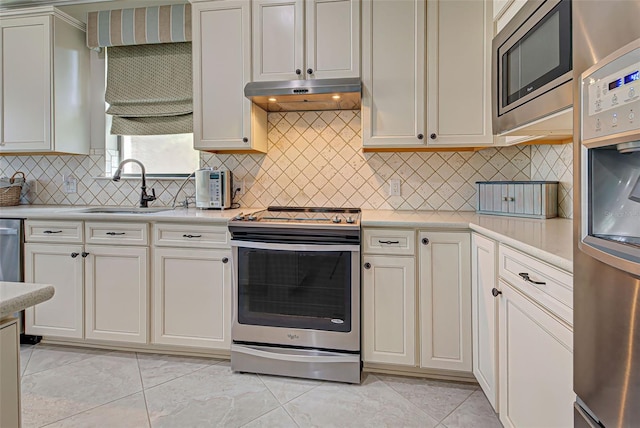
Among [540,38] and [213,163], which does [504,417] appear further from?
[213,163]

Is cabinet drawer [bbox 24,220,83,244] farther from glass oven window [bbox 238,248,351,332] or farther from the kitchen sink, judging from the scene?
glass oven window [bbox 238,248,351,332]

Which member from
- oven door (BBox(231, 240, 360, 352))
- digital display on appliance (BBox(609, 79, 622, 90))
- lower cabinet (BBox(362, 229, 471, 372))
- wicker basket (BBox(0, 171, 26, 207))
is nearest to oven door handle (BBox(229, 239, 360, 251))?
oven door (BBox(231, 240, 360, 352))

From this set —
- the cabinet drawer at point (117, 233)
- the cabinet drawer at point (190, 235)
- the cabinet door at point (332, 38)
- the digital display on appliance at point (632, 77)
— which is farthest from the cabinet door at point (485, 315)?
the cabinet drawer at point (117, 233)

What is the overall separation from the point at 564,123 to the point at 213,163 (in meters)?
2.29

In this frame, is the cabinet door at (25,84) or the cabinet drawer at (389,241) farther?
the cabinet door at (25,84)

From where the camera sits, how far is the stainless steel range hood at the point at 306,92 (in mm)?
2125

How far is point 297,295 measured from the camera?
6.70 ft

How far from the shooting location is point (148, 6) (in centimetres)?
284

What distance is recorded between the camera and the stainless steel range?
1975mm

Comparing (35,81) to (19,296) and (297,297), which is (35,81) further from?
(19,296)

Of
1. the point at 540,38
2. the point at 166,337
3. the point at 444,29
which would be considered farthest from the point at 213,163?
the point at 540,38

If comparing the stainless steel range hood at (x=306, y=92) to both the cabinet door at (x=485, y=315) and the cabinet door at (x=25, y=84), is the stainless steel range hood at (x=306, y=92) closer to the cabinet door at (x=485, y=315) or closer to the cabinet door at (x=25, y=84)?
the cabinet door at (x=485, y=315)

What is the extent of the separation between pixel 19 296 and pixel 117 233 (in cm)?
175

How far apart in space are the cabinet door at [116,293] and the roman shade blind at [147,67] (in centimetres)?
111
